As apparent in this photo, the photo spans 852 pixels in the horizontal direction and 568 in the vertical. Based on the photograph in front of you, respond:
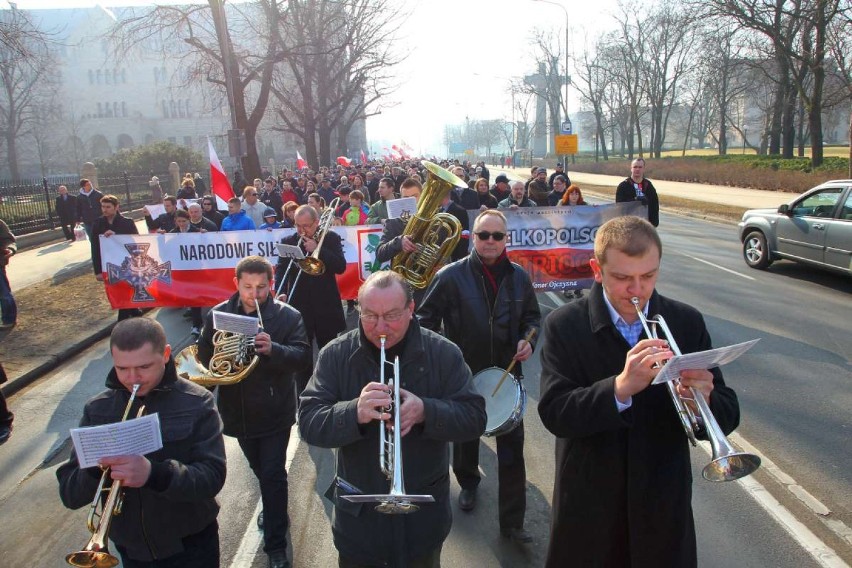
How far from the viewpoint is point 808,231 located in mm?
11328

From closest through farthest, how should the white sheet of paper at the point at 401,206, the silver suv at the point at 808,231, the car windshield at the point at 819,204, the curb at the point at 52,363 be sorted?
the white sheet of paper at the point at 401,206 → the curb at the point at 52,363 → the silver suv at the point at 808,231 → the car windshield at the point at 819,204

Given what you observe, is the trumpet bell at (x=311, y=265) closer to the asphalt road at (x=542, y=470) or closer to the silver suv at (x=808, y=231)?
the asphalt road at (x=542, y=470)

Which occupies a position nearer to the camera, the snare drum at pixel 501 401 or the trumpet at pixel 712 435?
the trumpet at pixel 712 435

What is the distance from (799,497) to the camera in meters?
4.40

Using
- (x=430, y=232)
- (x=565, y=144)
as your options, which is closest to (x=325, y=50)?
(x=565, y=144)

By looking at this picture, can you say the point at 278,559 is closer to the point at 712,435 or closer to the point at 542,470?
the point at 542,470

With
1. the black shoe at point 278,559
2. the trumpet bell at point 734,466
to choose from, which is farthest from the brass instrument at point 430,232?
the trumpet bell at point 734,466

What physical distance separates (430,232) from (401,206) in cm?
95

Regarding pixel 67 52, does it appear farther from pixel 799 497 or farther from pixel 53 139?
pixel 799 497

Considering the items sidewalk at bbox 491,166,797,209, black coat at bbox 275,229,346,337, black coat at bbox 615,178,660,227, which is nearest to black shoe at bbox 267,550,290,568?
black coat at bbox 275,229,346,337

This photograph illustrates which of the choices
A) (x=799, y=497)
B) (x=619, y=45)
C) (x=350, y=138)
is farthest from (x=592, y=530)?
(x=350, y=138)

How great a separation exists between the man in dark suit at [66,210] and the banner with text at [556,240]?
14255 millimetres

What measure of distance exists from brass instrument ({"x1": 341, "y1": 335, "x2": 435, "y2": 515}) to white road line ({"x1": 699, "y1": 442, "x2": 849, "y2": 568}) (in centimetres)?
275

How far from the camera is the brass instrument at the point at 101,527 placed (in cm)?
227
